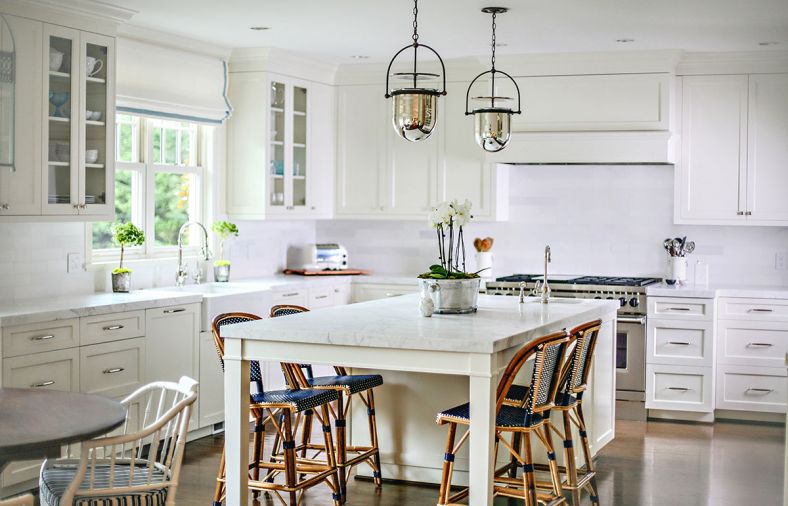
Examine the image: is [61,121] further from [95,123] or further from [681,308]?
[681,308]

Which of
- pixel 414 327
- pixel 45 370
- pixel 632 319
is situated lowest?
pixel 45 370

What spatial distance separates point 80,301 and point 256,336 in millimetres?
1689

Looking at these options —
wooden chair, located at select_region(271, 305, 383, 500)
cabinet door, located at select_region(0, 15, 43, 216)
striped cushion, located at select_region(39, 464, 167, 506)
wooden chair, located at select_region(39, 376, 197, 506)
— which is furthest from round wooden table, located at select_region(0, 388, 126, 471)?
cabinet door, located at select_region(0, 15, 43, 216)

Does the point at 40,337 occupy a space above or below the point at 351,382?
above

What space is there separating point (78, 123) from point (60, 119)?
0.12m

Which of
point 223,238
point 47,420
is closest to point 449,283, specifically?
point 47,420

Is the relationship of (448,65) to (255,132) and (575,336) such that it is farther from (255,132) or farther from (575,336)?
(575,336)

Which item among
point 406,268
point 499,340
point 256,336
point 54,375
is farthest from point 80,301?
A: point 406,268

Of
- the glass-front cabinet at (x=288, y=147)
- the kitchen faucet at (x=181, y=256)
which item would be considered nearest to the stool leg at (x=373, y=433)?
the kitchen faucet at (x=181, y=256)

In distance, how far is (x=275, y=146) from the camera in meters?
7.27

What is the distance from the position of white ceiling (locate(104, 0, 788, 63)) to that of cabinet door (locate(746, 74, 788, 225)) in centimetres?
33

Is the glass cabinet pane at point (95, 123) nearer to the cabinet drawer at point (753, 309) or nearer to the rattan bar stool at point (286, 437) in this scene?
the rattan bar stool at point (286, 437)

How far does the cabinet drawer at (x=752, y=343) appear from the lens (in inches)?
265

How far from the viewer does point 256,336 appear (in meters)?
4.20
